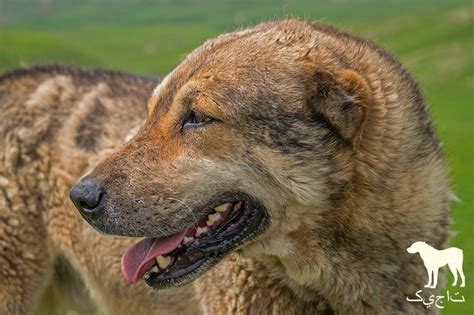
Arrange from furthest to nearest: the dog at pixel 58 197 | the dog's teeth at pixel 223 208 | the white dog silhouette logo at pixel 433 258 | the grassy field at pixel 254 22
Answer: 1. the grassy field at pixel 254 22
2. the dog at pixel 58 197
3. the white dog silhouette logo at pixel 433 258
4. the dog's teeth at pixel 223 208

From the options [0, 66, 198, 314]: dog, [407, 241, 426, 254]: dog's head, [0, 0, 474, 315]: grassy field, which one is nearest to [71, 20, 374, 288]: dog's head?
[407, 241, 426, 254]: dog's head

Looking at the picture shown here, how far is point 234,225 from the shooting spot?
4.69 metres

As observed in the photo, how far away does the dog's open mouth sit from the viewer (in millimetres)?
4645

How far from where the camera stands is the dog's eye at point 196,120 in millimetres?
4625

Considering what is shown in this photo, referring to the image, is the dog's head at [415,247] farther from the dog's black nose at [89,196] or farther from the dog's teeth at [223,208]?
the dog's black nose at [89,196]

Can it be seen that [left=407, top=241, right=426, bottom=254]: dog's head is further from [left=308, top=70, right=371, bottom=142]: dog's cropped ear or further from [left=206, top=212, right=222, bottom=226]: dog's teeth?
[left=206, top=212, right=222, bottom=226]: dog's teeth

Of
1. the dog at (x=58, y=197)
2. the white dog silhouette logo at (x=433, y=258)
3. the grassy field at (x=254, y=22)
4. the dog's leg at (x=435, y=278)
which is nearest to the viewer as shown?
the white dog silhouette logo at (x=433, y=258)

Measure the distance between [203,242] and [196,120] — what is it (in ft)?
2.35

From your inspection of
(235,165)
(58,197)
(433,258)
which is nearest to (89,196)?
(235,165)

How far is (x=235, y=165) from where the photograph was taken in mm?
4543

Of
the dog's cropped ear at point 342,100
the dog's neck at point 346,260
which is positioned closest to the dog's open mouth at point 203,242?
the dog's neck at point 346,260

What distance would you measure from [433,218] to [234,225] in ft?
4.09

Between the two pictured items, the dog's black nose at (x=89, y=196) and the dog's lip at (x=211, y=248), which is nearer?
the dog's black nose at (x=89, y=196)

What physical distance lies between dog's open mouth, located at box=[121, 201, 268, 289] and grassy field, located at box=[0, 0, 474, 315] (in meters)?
1.63
